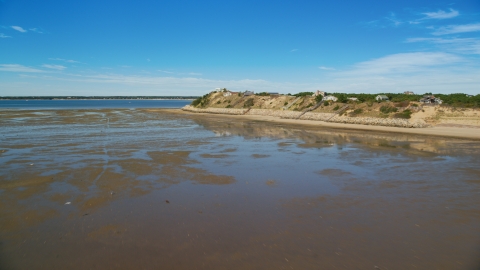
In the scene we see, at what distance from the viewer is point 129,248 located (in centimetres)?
684

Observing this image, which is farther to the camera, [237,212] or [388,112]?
[388,112]

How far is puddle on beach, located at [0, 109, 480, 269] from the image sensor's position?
6.53 metres

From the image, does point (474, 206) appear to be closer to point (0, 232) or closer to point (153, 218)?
point (153, 218)

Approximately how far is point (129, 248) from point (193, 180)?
5763 millimetres

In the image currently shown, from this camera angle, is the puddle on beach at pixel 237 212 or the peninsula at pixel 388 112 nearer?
the puddle on beach at pixel 237 212

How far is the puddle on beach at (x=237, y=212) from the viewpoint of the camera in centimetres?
653

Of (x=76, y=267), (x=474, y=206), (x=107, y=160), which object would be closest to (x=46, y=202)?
(x=76, y=267)

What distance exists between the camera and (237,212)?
905 cm

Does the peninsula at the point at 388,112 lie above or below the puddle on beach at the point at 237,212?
above

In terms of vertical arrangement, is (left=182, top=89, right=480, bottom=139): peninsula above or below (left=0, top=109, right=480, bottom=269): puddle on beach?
above

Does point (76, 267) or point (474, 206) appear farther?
Result: point (474, 206)

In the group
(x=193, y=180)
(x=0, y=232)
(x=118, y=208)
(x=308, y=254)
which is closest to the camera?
(x=308, y=254)

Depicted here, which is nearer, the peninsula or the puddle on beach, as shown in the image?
the puddle on beach

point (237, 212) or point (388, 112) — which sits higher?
point (388, 112)
